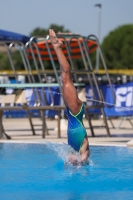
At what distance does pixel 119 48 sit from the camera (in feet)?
301

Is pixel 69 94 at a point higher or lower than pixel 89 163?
higher

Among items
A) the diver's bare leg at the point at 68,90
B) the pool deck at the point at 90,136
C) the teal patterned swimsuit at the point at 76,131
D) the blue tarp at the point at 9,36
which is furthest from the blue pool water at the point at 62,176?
the blue tarp at the point at 9,36

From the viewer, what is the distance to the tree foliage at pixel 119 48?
82.6m

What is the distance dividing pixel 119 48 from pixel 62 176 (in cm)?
8511

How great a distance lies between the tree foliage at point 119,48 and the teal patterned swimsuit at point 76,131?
71.8m

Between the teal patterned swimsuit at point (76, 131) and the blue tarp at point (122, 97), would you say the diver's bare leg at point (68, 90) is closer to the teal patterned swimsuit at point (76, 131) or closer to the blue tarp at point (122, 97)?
the teal patterned swimsuit at point (76, 131)

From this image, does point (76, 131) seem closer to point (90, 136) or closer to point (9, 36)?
point (90, 136)

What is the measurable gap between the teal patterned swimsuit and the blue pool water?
28cm

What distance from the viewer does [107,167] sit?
8.06m

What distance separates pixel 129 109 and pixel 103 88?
768 mm

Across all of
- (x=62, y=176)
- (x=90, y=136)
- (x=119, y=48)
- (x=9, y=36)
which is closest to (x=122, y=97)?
(x=90, y=136)

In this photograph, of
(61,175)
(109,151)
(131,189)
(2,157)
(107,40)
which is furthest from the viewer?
(107,40)

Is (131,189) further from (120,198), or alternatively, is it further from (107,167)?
(107,167)

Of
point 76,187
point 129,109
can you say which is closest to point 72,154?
point 76,187
